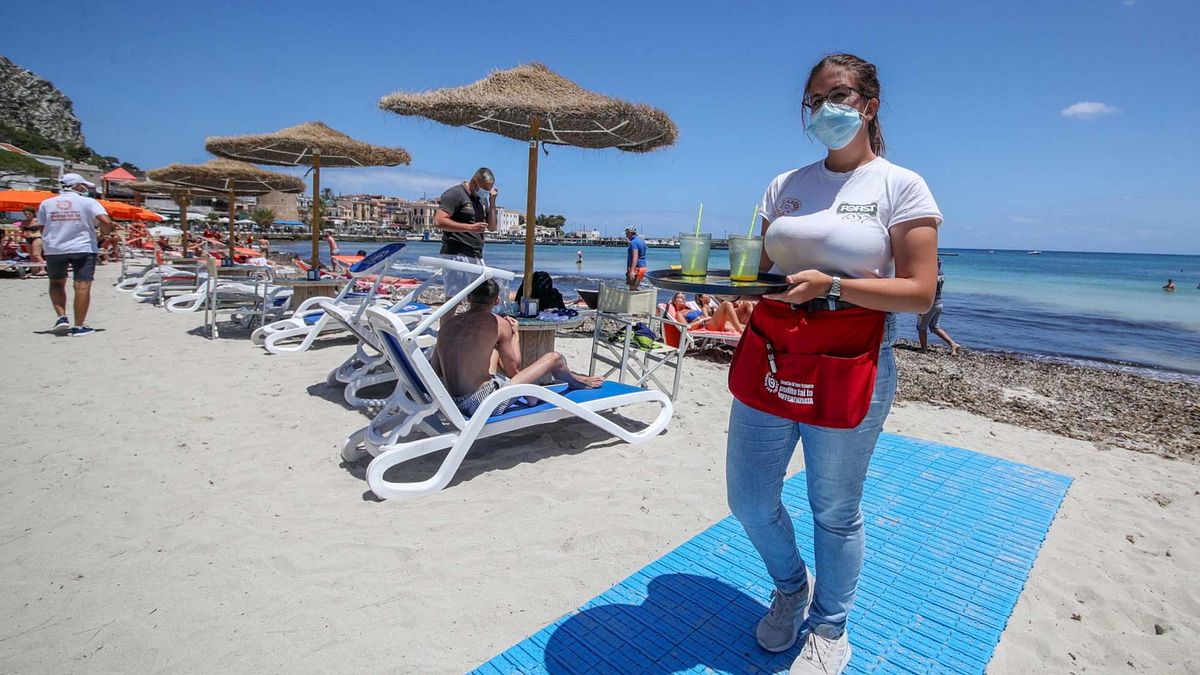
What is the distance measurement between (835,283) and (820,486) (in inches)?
23.0

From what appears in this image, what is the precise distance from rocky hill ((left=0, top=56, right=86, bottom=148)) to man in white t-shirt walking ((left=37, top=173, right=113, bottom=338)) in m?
110

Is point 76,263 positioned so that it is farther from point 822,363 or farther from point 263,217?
point 263,217

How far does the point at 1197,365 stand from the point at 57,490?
603 inches

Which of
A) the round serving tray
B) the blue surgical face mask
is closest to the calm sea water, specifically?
the round serving tray

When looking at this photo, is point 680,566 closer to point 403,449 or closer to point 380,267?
point 403,449

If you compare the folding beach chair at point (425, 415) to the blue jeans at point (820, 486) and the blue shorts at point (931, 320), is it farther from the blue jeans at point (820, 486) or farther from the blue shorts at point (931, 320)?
the blue shorts at point (931, 320)

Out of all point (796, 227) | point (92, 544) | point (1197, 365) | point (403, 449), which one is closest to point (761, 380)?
point (796, 227)

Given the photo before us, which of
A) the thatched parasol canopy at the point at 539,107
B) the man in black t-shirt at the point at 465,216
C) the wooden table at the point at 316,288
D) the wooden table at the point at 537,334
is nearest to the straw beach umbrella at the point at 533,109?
the thatched parasol canopy at the point at 539,107

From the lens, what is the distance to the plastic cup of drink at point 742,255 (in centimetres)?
151

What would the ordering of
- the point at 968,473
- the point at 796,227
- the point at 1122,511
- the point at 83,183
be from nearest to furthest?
the point at 796,227, the point at 1122,511, the point at 968,473, the point at 83,183

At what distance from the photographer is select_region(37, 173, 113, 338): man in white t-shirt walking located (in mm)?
6109

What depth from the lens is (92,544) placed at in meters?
2.43

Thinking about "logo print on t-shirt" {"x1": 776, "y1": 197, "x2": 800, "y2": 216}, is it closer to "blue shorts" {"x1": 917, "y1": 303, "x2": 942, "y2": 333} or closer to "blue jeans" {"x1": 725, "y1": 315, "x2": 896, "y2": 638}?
"blue jeans" {"x1": 725, "y1": 315, "x2": 896, "y2": 638}

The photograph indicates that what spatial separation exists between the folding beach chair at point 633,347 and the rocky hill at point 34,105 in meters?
113
